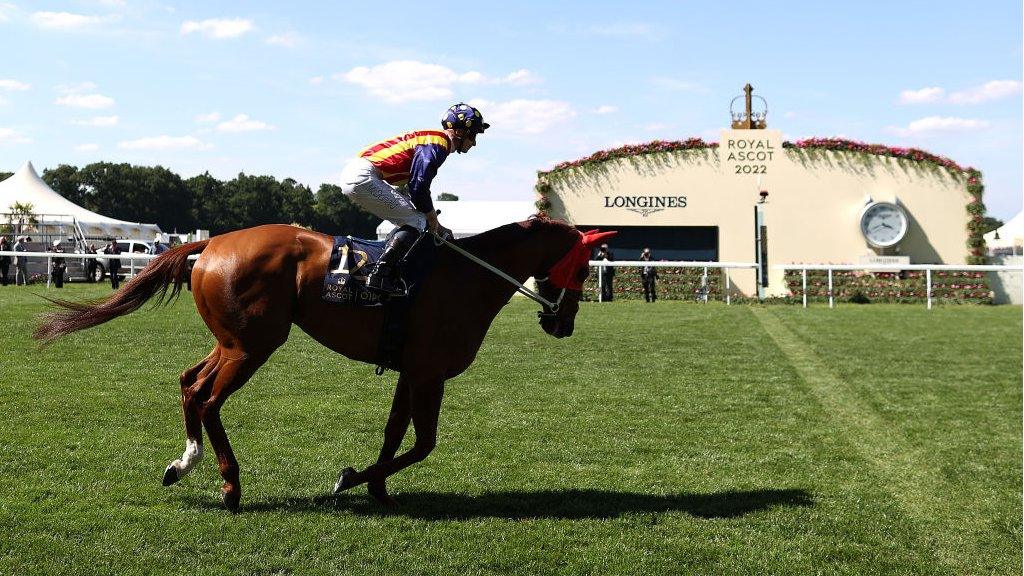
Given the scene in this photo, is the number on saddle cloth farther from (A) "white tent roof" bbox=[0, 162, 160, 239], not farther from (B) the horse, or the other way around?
(A) "white tent roof" bbox=[0, 162, 160, 239]

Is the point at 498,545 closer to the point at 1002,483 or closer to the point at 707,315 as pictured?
the point at 1002,483

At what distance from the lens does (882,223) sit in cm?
2678

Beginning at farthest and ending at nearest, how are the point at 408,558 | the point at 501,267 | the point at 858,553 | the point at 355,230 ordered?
the point at 355,230 → the point at 501,267 → the point at 858,553 → the point at 408,558

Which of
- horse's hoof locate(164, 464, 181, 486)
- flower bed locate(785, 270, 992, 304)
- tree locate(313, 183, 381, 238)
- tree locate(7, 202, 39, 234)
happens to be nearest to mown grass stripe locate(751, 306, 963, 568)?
horse's hoof locate(164, 464, 181, 486)

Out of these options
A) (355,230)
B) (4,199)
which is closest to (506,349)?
(4,199)

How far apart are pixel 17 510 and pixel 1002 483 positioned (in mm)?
6799

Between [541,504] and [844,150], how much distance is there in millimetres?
24732

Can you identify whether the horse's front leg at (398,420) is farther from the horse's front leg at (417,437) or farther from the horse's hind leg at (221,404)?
the horse's hind leg at (221,404)

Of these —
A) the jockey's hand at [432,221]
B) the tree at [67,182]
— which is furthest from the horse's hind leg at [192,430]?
the tree at [67,182]

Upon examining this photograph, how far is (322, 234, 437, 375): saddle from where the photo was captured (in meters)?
5.28

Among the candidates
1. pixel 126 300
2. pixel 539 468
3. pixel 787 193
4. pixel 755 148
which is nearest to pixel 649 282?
pixel 787 193

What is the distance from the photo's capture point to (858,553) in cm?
480

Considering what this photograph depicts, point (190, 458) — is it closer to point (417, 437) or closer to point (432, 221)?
point (417, 437)

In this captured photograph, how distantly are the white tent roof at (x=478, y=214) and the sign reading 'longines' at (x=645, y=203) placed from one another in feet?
13.2
